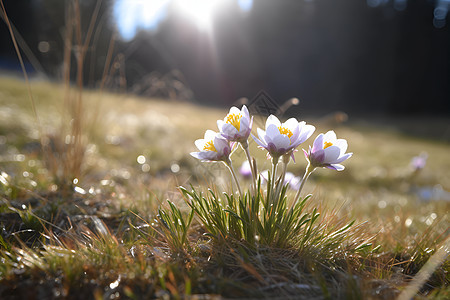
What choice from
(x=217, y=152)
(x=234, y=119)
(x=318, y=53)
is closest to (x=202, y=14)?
(x=318, y=53)

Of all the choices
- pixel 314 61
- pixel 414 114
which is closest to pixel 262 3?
pixel 314 61

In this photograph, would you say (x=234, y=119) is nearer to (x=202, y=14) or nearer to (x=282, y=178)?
(x=282, y=178)

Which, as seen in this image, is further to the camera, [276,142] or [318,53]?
[318,53]

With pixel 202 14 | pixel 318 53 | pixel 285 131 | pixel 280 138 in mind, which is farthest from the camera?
pixel 318 53

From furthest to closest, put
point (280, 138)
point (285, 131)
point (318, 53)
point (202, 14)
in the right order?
1. point (318, 53)
2. point (202, 14)
3. point (285, 131)
4. point (280, 138)

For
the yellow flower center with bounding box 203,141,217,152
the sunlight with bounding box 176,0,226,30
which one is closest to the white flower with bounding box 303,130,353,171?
the yellow flower center with bounding box 203,141,217,152

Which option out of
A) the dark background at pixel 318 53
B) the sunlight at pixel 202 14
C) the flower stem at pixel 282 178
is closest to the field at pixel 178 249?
the flower stem at pixel 282 178

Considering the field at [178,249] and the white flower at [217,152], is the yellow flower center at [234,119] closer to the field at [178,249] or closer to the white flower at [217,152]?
the white flower at [217,152]
